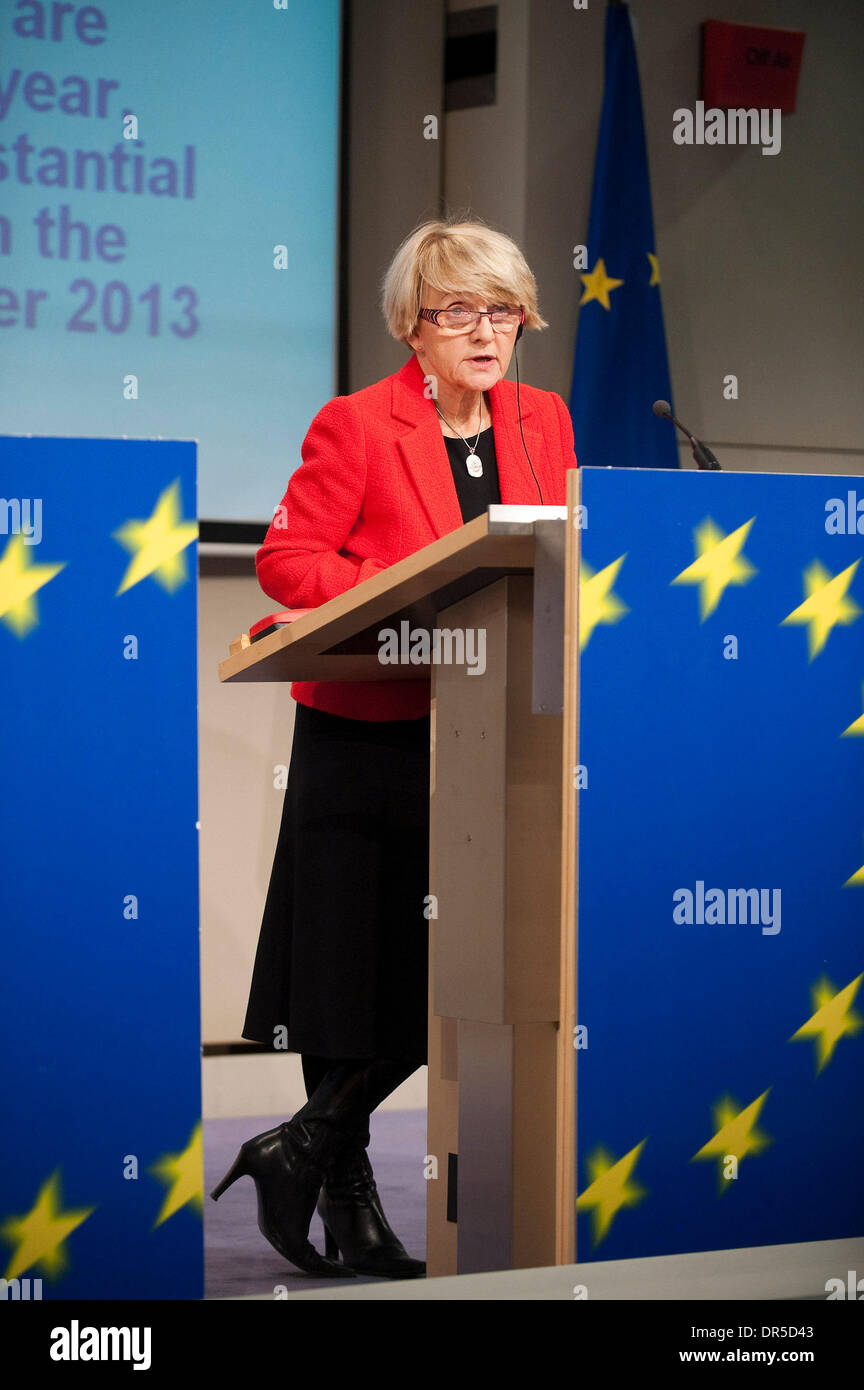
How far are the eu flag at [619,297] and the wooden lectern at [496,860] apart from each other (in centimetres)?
217

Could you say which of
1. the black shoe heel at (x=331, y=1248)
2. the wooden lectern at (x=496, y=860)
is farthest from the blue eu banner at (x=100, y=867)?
the black shoe heel at (x=331, y=1248)

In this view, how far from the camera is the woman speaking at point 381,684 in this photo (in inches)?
88.2

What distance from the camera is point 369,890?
2.32 m

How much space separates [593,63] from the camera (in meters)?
4.08

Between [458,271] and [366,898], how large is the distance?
906 millimetres

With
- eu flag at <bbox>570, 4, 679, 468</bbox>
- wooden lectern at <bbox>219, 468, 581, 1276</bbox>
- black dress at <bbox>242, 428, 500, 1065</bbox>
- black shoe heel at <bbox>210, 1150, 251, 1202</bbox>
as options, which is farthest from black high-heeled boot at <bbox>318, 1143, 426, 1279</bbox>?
eu flag at <bbox>570, 4, 679, 468</bbox>

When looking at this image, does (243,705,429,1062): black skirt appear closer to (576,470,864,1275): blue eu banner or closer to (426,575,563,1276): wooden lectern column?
(426,575,563,1276): wooden lectern column

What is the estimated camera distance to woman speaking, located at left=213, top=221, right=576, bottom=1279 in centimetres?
224

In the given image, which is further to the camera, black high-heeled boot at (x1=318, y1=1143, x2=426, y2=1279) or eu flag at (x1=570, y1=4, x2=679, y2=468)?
eu flag at (x1=570, y1=4, x2=679, y2=468)

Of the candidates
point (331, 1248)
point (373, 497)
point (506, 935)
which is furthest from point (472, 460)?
point (331, 1248)

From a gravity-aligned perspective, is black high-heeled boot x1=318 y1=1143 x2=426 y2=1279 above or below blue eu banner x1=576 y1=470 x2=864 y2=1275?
below

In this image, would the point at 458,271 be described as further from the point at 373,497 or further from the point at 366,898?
the point at 366,898

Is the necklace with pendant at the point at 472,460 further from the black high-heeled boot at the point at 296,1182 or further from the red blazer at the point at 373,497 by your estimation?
the black high-heeled boot at the point at 296,1182

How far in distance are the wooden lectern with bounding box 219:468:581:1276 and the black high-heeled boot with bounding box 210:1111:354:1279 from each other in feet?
1.64
